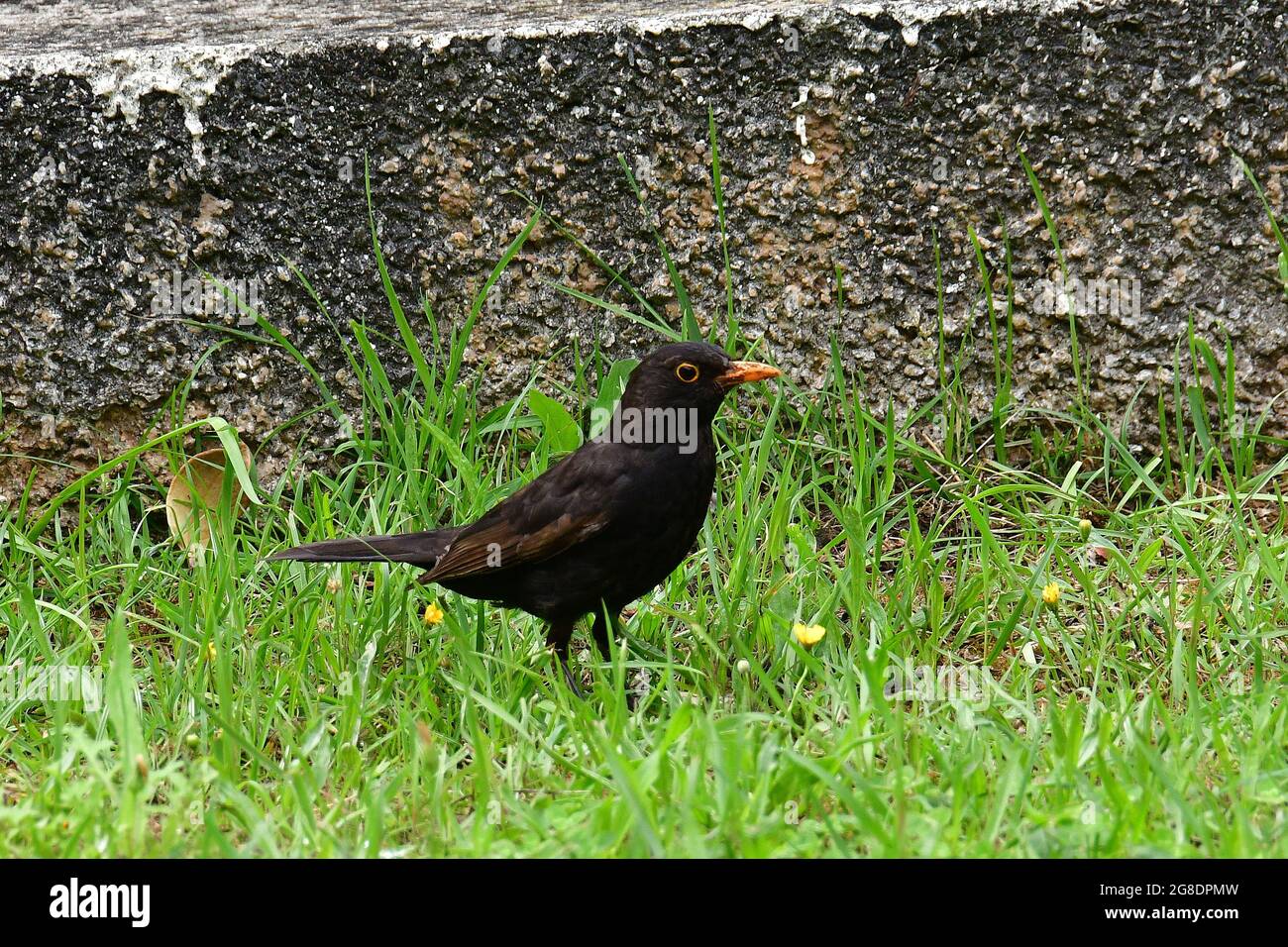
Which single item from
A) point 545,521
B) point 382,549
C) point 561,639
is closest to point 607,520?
point 545,521

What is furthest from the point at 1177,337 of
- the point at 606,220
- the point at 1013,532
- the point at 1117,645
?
the point at 606,220

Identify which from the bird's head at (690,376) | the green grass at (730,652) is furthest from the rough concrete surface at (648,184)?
the bird's head at (690,376)

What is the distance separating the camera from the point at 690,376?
344cm

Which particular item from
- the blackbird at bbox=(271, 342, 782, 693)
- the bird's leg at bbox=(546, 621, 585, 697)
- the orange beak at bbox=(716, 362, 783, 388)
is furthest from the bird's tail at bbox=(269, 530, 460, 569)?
the orange beak at bbox=(716, 362, 783, 388)

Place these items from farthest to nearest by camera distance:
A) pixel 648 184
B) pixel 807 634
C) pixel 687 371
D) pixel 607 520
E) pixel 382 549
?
pixel 648 184, pixel 382 549, pixel 687 371, pixel 607 520, pixel 807 634

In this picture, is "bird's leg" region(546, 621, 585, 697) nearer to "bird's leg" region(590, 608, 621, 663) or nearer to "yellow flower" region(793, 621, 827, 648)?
"bird's leg" region(590, 608, 621, 663)

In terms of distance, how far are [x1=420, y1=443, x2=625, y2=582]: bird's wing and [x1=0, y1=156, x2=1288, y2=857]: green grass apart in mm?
191

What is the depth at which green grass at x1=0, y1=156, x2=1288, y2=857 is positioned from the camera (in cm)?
250

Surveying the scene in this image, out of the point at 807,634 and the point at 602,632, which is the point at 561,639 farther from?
the point at 807,634

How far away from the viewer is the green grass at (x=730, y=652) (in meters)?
2.50

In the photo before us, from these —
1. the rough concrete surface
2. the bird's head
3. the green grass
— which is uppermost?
the rough concrete surface

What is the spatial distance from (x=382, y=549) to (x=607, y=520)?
63cm

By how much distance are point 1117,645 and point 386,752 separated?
5.95ft

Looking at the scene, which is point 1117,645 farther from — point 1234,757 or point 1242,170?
point 1242,170
